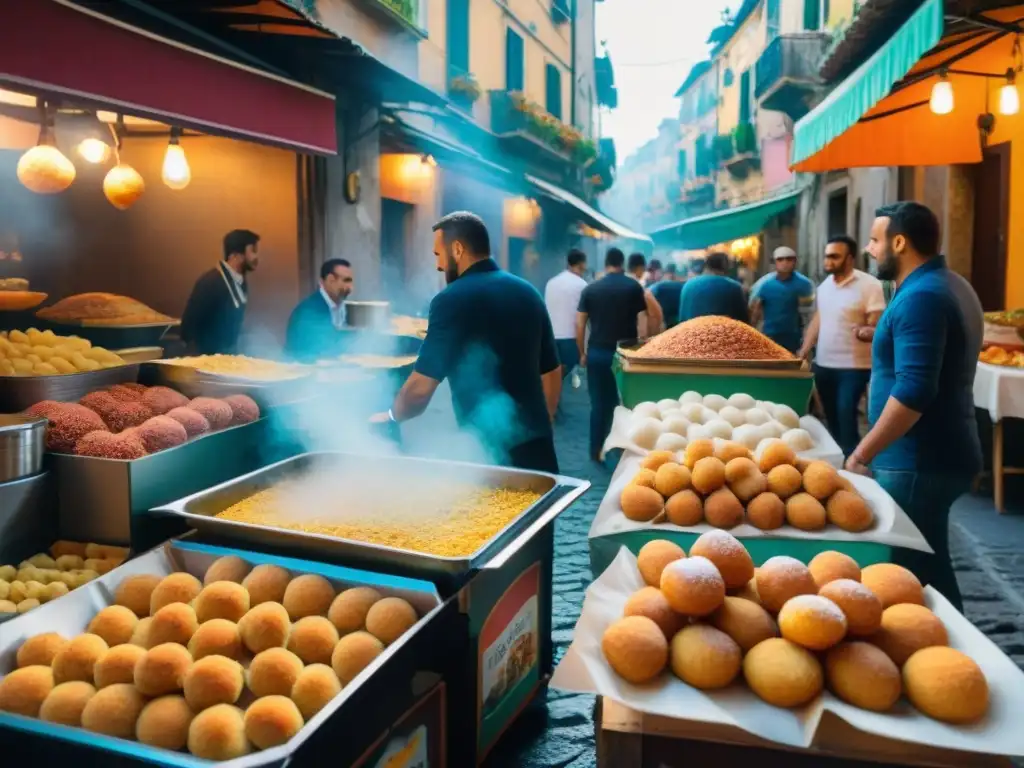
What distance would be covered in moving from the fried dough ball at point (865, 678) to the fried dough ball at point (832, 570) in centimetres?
30

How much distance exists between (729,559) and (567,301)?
26.0 feet

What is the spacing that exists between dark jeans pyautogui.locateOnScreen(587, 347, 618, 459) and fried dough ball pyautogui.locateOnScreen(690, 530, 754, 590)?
5795mm

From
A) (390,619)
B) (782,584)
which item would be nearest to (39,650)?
(390,619)

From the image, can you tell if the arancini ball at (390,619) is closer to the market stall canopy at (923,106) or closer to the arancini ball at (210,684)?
the arancini ball at (210,684)

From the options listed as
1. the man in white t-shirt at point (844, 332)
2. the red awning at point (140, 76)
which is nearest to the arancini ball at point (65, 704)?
the red awning at point (140, 76)

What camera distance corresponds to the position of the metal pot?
9.36ft

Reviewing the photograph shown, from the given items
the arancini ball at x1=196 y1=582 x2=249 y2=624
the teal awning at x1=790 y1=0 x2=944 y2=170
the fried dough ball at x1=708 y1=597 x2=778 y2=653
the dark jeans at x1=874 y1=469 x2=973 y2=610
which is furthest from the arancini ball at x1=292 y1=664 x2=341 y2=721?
the teal awning at x1=790 y1=0 x2=944 y2=170

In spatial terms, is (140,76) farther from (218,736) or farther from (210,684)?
(218,736)

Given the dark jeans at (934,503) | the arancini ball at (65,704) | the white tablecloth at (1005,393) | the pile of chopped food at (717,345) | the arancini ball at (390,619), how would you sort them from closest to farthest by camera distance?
the arancini ball at (65,704) < the arancini ball at (390,619) < the dark jeans at (934,503) < the pile of chopped food at (717,345) < the white tablecloth at (1005,393)

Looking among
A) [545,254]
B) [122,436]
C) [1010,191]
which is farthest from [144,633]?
[545,254]

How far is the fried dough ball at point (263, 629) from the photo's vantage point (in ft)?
7.25

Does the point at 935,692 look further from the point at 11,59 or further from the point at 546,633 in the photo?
the point at 11,59

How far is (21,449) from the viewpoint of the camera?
9.50ft

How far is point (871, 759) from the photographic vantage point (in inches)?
71.5
